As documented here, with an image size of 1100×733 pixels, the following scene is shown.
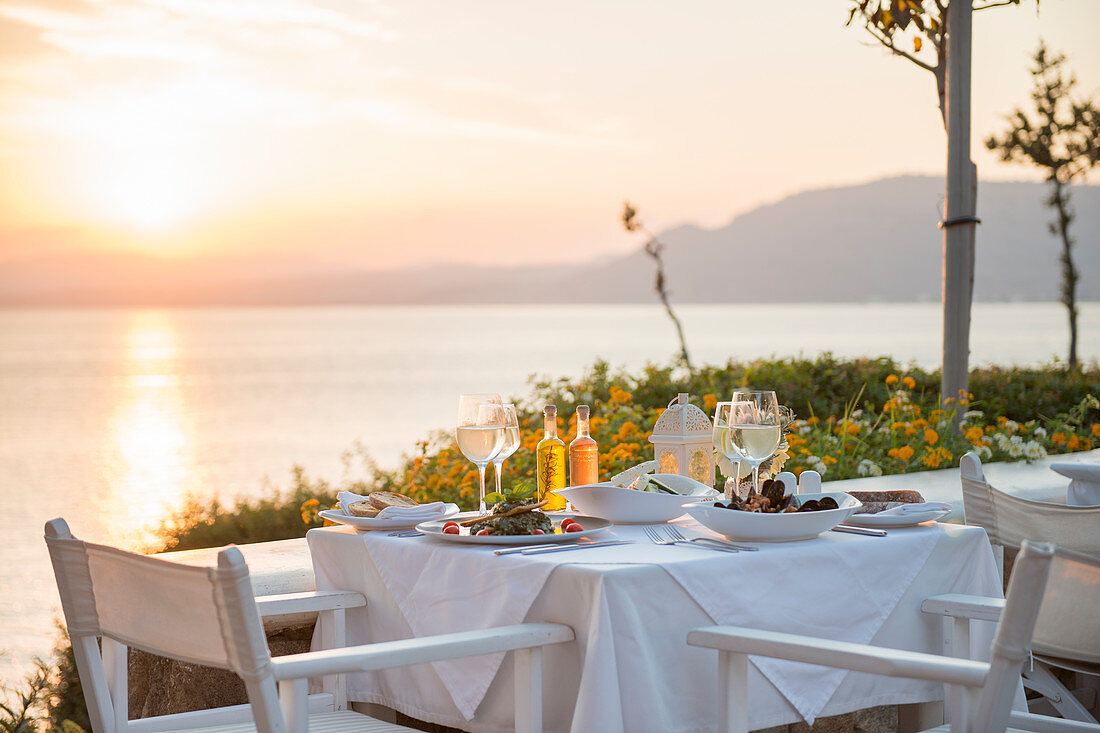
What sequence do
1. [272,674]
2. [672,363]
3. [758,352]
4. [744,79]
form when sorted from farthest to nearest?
[758,352] < [744,79] < [672,363] < [272,674]

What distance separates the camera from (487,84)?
39781 millimetres

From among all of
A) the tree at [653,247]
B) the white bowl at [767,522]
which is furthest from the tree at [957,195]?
the white bowl at [767,522]

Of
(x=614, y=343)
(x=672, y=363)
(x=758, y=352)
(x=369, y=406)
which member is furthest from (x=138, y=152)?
(x=614, y=343)

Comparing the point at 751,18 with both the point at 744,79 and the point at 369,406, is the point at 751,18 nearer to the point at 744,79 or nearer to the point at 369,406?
the point at 744,79

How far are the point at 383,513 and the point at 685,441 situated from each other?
34.9 inches

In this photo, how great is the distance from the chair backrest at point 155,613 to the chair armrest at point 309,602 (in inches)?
16.6

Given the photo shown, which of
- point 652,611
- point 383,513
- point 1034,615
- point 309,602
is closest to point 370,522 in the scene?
point 383,513

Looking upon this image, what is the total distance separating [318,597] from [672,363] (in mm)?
8041

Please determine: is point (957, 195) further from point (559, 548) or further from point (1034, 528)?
point (559, 548)

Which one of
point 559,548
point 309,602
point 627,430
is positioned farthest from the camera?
point 627,430

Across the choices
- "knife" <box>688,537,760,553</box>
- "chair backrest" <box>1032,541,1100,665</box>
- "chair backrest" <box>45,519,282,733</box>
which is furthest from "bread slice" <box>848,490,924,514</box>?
"chair backrest" <box>45,519,282,733</box>

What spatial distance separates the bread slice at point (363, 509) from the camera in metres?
2.88

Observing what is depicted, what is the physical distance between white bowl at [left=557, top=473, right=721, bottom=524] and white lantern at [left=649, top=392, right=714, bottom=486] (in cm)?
38

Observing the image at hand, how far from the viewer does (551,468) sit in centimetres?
305
